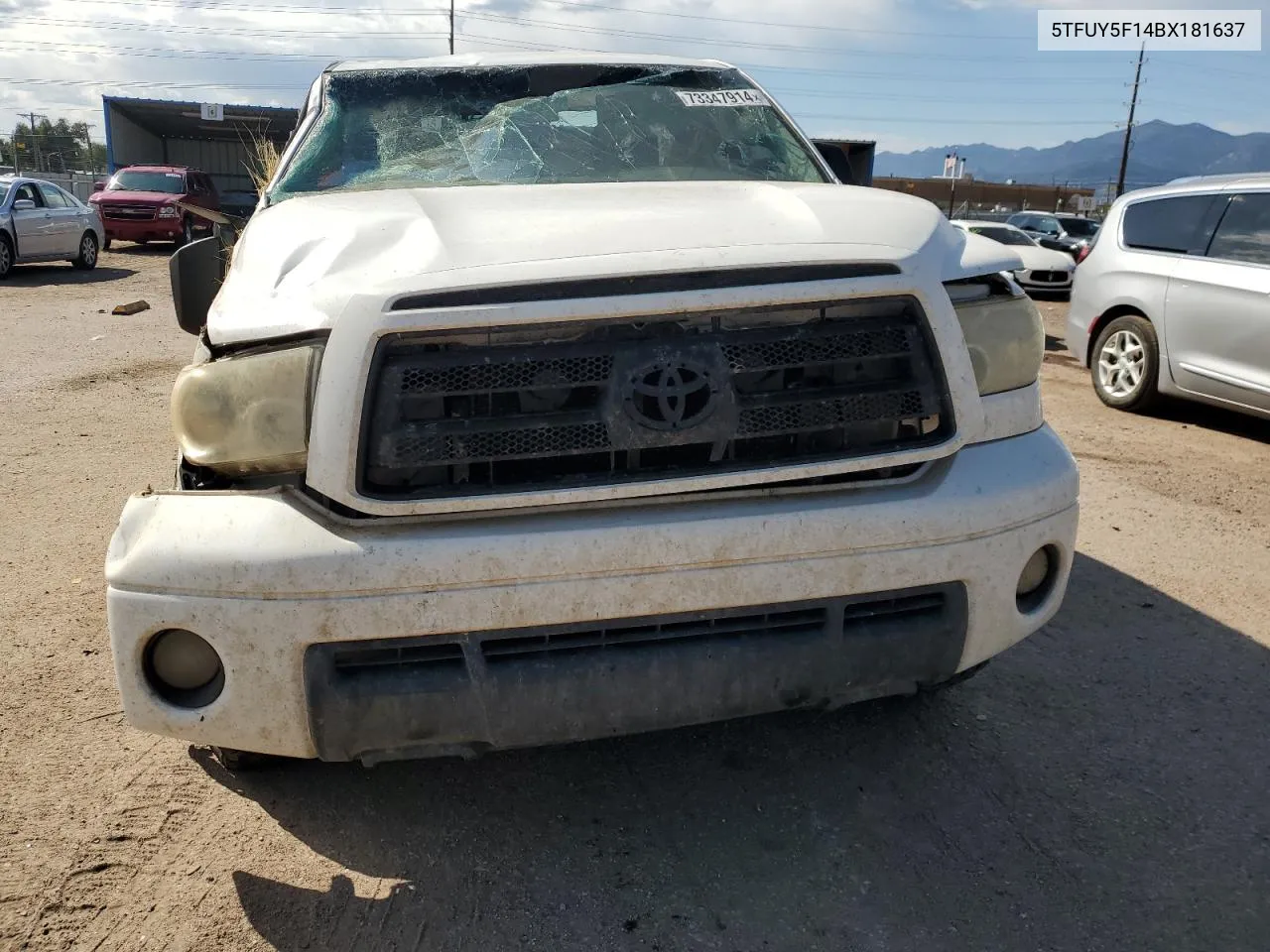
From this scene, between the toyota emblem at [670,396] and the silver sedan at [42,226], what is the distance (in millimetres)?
17918

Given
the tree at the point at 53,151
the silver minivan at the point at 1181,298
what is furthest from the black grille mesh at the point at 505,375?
the tree at the point at 53,151

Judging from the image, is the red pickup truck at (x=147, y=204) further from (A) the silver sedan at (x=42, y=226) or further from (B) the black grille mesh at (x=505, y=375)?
(B) the black grille mesh at (x=505, y=375)

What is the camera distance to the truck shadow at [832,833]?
2.32 m

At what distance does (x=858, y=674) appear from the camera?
2.39 meters

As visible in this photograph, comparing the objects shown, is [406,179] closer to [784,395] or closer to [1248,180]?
[784,395]

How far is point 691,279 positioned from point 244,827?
1754 mm

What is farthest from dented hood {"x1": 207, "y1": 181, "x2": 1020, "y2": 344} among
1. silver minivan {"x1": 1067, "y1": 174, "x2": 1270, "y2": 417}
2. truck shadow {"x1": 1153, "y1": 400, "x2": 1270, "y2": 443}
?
truck shadow {"x1": 1153, "y1": 400, "x2": 1270, "y2": 443}

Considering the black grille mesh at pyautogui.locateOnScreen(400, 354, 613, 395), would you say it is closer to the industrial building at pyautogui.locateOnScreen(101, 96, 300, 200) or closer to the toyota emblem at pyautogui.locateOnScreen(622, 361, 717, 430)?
the toyota emblem at pyautogui.locateOnScreen(622, 361, 717, 430)

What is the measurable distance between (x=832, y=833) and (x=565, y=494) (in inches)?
46.0

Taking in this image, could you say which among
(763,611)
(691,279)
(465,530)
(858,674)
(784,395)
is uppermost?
(691,279)

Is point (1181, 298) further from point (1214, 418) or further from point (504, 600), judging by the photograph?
point (504, 600)

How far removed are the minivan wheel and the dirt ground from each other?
4150 millimetres

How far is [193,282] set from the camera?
128 inches

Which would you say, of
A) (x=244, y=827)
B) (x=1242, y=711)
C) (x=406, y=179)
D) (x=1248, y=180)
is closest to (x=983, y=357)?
(x=1242, y=711)
